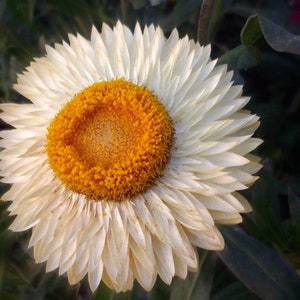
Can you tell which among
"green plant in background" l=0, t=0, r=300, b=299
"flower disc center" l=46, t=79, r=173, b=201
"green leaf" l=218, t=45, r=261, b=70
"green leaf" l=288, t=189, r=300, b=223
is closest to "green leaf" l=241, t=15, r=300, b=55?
"green plant in background" l=0, t=0, r=300, b=299

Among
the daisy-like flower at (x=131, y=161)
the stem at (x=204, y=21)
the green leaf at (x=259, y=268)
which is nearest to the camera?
the daisy-like flower at (x=131, y=161)

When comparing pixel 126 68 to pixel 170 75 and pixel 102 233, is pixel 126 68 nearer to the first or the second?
pixel 170 75

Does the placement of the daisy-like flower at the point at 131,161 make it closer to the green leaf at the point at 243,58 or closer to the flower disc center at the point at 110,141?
the flower disc center at the point at 110,141

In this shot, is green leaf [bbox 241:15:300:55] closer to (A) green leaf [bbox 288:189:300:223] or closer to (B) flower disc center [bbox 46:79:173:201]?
(B) flower disc center [bbox 46:79:173:201]

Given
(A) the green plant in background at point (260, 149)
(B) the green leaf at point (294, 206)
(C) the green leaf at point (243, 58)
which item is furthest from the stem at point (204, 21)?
(B) the green leaf at point (294, 206)

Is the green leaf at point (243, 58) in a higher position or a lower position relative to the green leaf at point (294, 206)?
higher

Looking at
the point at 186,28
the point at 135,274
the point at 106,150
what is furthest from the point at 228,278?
the point at 186,28
